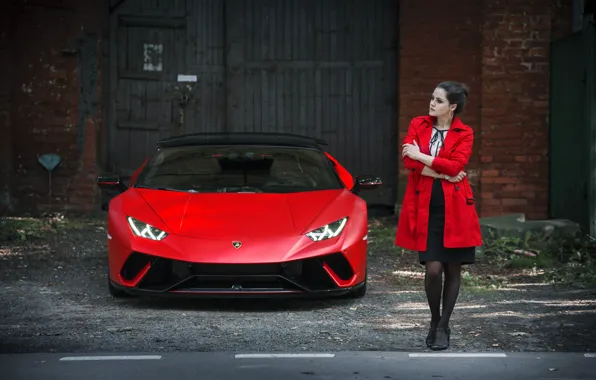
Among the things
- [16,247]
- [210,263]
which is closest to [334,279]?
[210,263]

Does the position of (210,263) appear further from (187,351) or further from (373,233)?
(373,233)

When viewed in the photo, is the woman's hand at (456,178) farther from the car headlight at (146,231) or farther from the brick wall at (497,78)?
the brick wall at (497,78)

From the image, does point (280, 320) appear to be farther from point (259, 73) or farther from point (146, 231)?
point (259, 73)

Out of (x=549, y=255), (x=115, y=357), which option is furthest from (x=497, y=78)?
(x=115, y=357)

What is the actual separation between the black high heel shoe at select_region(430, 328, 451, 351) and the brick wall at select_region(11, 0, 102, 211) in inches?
305

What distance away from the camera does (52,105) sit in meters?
13.6

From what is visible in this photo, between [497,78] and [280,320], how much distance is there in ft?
21.9

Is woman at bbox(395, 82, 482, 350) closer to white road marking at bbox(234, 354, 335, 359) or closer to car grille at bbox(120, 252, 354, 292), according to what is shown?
white road marking at bbox(234, 354, 335, 359)

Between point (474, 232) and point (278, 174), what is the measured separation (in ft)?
8.74

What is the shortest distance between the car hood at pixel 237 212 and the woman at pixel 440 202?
4.97 feet

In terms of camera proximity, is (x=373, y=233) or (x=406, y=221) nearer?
(x=406, y=221)

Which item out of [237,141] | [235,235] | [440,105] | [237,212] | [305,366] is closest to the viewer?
[305,366]

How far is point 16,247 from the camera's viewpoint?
36.9 ft

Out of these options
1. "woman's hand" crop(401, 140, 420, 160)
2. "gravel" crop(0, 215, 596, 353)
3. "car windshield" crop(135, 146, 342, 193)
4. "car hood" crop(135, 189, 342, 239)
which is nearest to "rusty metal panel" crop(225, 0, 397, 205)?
"gravel" crop(0, 215, 596, 353)
